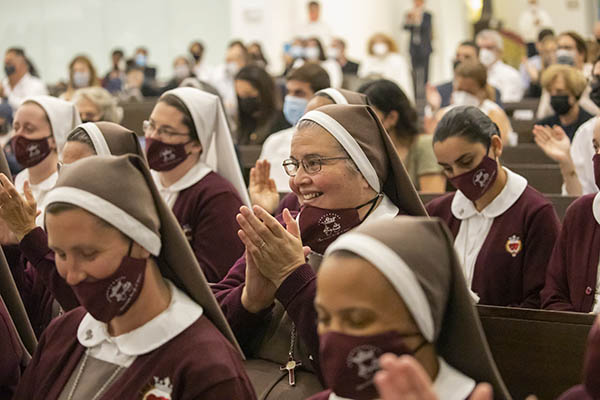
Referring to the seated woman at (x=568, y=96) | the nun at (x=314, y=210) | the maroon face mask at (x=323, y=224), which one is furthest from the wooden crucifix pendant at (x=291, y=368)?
the seated woman at (x=568, y=96)

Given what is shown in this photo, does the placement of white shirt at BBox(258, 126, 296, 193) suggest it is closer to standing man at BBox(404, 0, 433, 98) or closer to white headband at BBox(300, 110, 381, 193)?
white headband at BBox(300, 110, 381, 193)

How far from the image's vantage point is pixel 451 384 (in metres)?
2.10

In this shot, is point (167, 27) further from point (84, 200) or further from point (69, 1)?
point (84, 200)

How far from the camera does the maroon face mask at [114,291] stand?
247cm

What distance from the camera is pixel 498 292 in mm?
4141

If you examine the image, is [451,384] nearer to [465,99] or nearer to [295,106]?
[295,106]

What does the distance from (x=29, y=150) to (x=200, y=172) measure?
3.29 feet

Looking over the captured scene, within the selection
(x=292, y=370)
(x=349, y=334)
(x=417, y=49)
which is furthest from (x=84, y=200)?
(x=417, y=49)

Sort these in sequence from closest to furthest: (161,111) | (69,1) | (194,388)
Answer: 1. (194,388)
2. (161,111)
3. (69,1)

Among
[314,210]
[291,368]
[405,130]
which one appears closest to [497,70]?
[405,130]

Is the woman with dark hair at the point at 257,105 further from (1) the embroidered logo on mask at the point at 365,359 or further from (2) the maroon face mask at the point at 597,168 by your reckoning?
(1) the embroidered logo on mask at the point at 365,359

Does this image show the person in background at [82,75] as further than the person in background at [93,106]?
Yes

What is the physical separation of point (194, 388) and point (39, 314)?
199 centimetres

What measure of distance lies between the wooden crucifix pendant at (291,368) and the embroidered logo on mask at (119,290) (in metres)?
0.84
